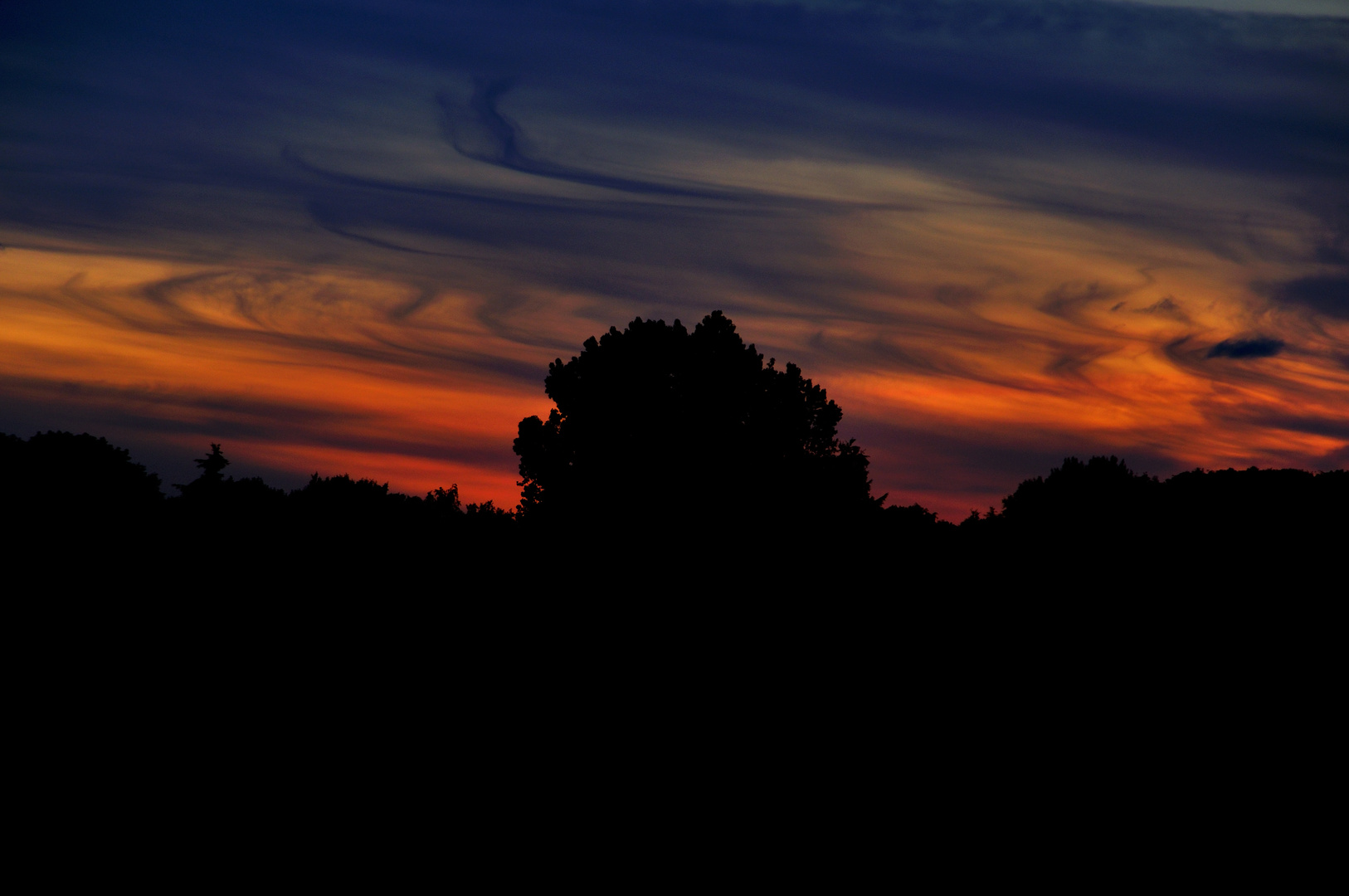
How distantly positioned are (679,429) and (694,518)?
5653 millimetres

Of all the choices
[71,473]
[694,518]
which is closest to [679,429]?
[694,518]

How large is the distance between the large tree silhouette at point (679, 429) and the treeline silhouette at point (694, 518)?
0.08 m

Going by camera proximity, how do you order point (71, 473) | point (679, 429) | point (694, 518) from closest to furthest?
point (694, 518), point (679, 429), point (71, 473)

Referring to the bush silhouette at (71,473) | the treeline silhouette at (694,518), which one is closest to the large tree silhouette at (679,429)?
the treeline silhouette at (694,518)

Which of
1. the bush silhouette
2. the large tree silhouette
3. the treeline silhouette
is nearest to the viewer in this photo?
the treeline silhouette

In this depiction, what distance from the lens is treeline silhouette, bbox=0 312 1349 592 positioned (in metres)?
32.0

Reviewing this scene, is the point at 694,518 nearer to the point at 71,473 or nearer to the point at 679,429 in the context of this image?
the point at 679,429

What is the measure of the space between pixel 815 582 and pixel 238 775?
16.2 meters

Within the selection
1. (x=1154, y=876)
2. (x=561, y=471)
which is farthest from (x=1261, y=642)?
Result: (x=561, y=471)

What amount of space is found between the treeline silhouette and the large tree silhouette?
8 cm

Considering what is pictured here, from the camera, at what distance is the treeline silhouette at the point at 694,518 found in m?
32.0

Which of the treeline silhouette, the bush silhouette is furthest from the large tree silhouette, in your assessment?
the bush silhouette

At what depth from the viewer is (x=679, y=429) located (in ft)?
159

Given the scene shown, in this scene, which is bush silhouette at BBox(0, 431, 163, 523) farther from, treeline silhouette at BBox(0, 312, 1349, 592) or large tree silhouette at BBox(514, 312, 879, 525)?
large tree silhouette at BBox(514, 312, 879, 525)
